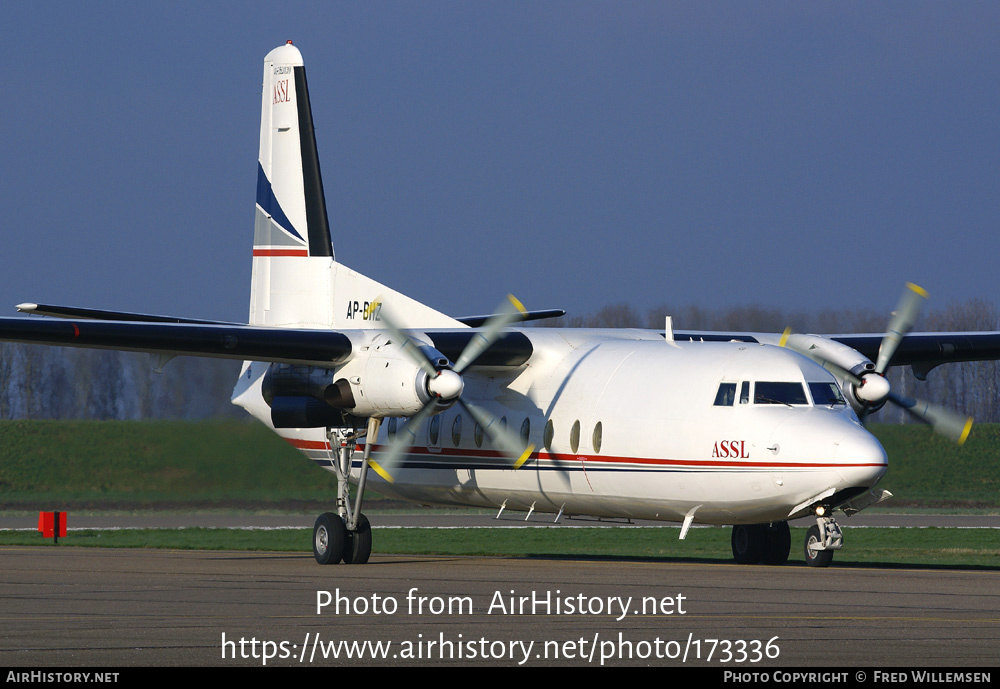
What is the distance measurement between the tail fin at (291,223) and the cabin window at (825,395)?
8.56 m

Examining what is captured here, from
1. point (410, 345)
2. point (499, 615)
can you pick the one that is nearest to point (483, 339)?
point (410, 345)

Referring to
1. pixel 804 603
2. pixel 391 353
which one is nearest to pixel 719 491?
pixel 804 603

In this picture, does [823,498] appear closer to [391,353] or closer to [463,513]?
[391,353]

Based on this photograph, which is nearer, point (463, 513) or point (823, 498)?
point (823, 498)

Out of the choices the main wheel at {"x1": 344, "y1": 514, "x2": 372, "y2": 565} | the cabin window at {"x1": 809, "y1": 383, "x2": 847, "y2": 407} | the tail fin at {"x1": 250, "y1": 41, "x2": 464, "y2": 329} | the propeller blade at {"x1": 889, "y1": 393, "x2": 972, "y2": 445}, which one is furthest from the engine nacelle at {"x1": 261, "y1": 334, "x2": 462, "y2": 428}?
the propeller blade at {"x1": 889, "y1": 393, "x2": 972, "y2": 445}

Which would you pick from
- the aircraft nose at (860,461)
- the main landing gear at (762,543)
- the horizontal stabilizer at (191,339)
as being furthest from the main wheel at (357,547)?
the aircraft nose at (860,461)

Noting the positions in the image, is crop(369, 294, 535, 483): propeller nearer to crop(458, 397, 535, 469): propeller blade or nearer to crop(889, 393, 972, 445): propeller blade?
crop(458, 397, 535, 469): propeller blade

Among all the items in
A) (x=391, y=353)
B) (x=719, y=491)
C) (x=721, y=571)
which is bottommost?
(x=721, y=571)

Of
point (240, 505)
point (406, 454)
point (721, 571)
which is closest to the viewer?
point (721, 571)

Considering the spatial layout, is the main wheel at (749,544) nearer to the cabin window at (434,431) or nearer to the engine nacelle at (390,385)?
the cabin window at (434,431)

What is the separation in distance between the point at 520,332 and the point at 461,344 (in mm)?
1168

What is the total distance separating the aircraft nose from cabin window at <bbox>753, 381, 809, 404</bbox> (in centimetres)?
111

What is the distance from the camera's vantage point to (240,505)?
3981cm

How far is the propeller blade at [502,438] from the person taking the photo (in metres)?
20.2
